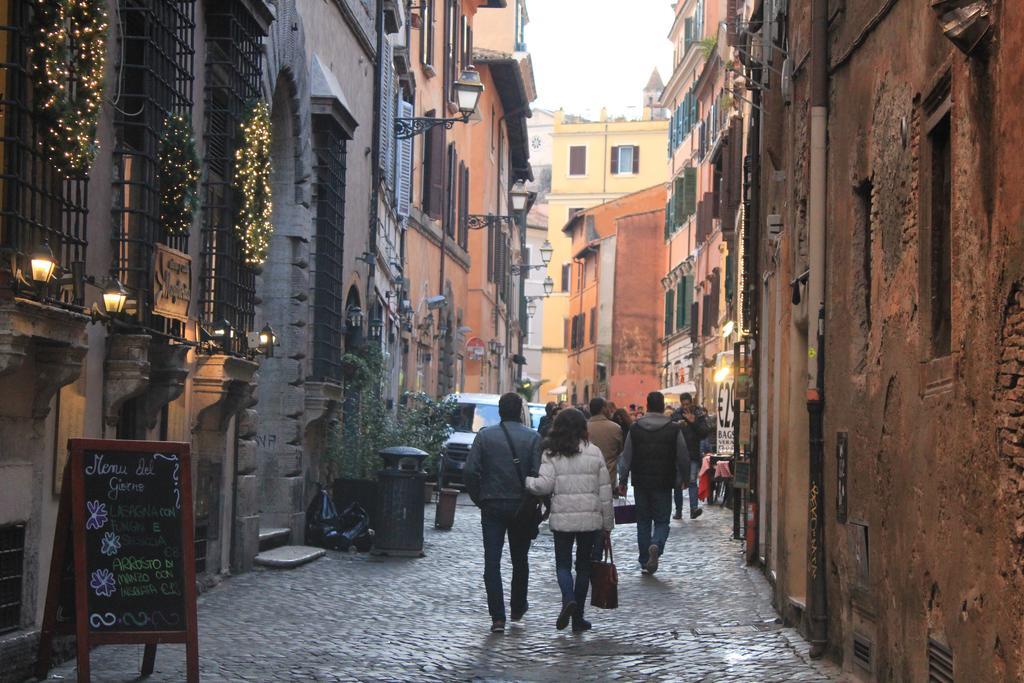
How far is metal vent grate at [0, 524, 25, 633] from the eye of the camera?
9.15 metres

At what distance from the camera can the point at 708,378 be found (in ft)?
134

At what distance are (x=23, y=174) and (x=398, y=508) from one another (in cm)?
874

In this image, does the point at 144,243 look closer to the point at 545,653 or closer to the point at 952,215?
the point at 545,653

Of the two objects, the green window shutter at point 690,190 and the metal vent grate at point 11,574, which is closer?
the metal vent grate at point 11,574

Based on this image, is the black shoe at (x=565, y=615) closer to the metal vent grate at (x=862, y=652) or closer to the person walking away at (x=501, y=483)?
the person walking away at (x=501, y=483)

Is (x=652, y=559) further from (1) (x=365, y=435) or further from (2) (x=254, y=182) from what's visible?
(2) (x=254, y=182)

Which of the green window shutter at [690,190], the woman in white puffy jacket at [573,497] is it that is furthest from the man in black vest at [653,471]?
the green window shutter at [690,190]

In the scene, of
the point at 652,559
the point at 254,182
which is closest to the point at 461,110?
the point at 652,559

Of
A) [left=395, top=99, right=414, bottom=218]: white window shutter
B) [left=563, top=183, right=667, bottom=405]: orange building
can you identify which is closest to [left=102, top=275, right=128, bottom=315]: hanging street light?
[left=395, top=99, right=414, bottom=218]: white window shutter

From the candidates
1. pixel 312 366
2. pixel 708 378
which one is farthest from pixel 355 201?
pixel 708 378

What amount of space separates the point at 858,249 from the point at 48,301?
15.4 ft

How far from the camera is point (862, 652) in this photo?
971 cm

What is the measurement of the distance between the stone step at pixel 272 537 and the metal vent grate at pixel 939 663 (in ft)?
30.9

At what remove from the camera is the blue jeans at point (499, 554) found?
39.8 feet
